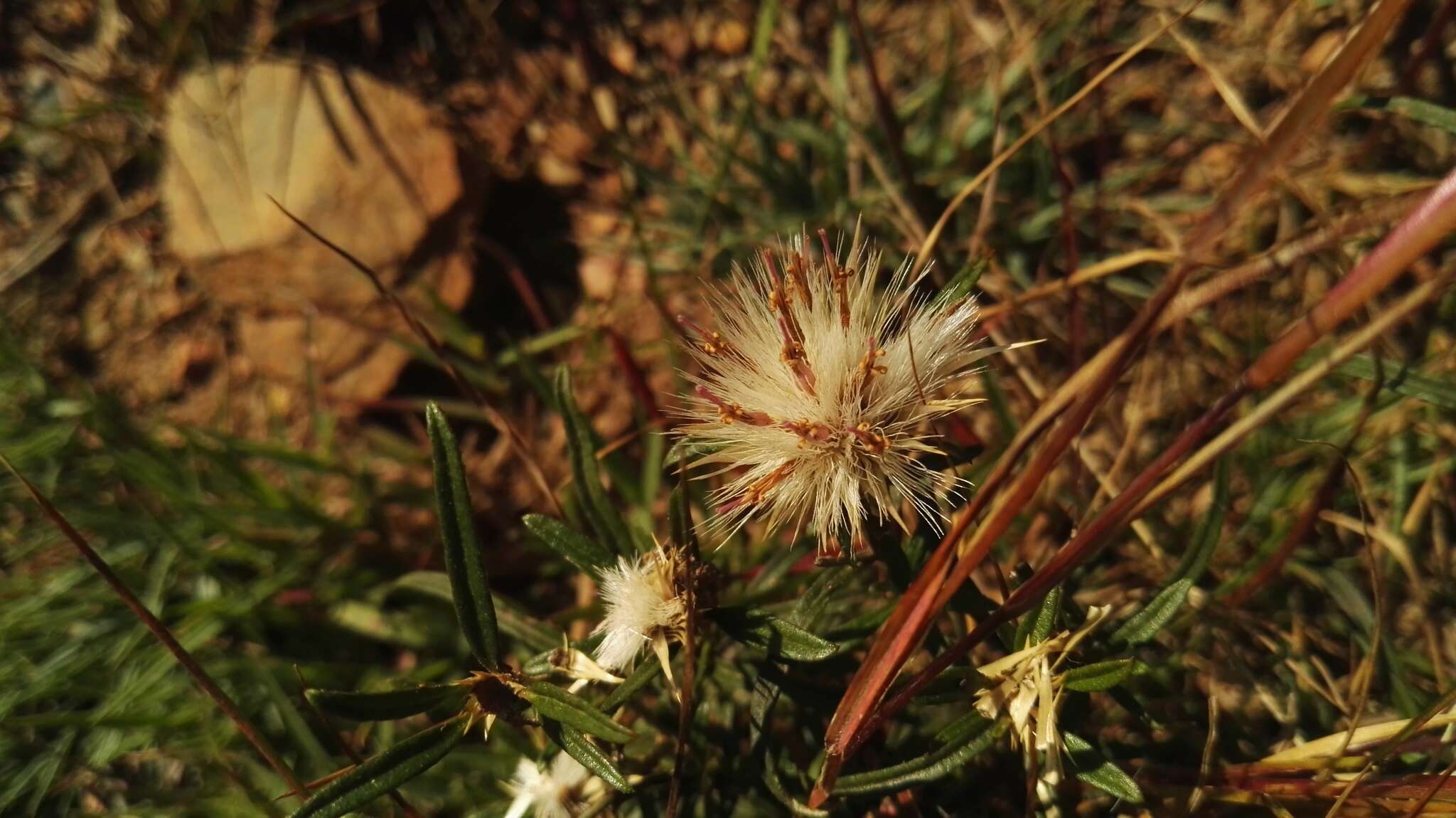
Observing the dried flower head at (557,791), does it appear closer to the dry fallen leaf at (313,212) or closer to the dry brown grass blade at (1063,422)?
the dry brown grass blade at (1063,422)

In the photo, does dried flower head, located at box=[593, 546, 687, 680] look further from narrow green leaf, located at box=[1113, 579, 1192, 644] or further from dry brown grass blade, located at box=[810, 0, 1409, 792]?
narrow green leaf, located at box=[1113, 579, 1192, 644]

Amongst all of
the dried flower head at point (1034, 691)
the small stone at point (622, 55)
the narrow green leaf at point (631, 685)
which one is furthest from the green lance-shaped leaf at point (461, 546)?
the small stone at point (622, 55)

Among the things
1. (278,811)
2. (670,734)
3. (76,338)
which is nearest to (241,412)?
(76,338)

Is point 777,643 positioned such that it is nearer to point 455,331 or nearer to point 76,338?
point 455,331

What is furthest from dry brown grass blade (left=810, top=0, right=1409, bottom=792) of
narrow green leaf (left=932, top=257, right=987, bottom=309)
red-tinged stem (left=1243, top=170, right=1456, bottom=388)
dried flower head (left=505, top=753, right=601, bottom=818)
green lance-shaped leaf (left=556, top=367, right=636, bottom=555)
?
green lance-shaped leaf (left=556, top=367, right=636, bottom=555)

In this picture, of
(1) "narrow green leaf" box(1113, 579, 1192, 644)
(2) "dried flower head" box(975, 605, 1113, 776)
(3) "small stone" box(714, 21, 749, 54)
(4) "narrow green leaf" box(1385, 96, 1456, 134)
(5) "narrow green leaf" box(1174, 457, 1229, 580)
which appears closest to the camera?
(2) "dried flower head" box(975, 605, 1113, 776)

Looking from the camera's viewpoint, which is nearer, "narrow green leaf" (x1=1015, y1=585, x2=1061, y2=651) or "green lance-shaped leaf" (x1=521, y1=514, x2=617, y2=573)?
"narrow green leaf" (x1=1015, y1=585, x2=1061, y2=651)

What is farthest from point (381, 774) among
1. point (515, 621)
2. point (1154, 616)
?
point (1154, 616)
